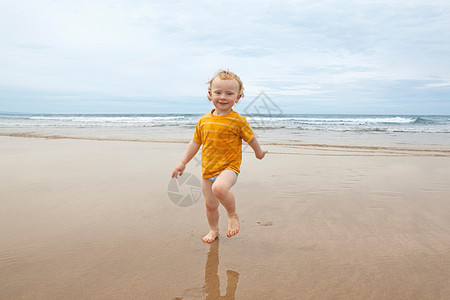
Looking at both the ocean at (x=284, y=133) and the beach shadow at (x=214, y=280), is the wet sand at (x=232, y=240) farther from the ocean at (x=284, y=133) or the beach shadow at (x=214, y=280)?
the ocean at (x=284, y=133)

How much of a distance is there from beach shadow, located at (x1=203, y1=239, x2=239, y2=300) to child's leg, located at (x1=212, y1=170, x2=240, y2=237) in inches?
9.9

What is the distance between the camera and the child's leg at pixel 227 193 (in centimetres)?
265

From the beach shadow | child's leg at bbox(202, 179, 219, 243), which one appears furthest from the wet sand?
child's leg at bbox(202, 179, 219, 243)

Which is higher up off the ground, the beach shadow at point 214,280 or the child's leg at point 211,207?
the child's leg at point 211,207

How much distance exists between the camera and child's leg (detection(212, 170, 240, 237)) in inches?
104

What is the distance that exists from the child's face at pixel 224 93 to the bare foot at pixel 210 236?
3.51 ft

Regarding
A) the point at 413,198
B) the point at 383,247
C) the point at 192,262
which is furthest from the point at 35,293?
the point at 413,198

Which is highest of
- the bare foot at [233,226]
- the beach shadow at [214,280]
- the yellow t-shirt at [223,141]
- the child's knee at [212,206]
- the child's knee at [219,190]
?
the yellow t-shirt at [223,141]

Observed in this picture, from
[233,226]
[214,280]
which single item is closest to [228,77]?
[233,226]

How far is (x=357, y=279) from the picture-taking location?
7.11ft

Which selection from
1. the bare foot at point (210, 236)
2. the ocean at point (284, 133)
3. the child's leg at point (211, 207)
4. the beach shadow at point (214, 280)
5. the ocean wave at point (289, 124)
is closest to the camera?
the beach shadow at point (214, 280)

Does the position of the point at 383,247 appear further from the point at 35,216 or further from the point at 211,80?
the point at 35,216

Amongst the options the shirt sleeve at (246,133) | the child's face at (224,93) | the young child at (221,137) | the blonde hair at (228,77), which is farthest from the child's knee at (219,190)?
the blonde hair at (228,77)

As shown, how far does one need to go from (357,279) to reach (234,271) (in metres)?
0.82
